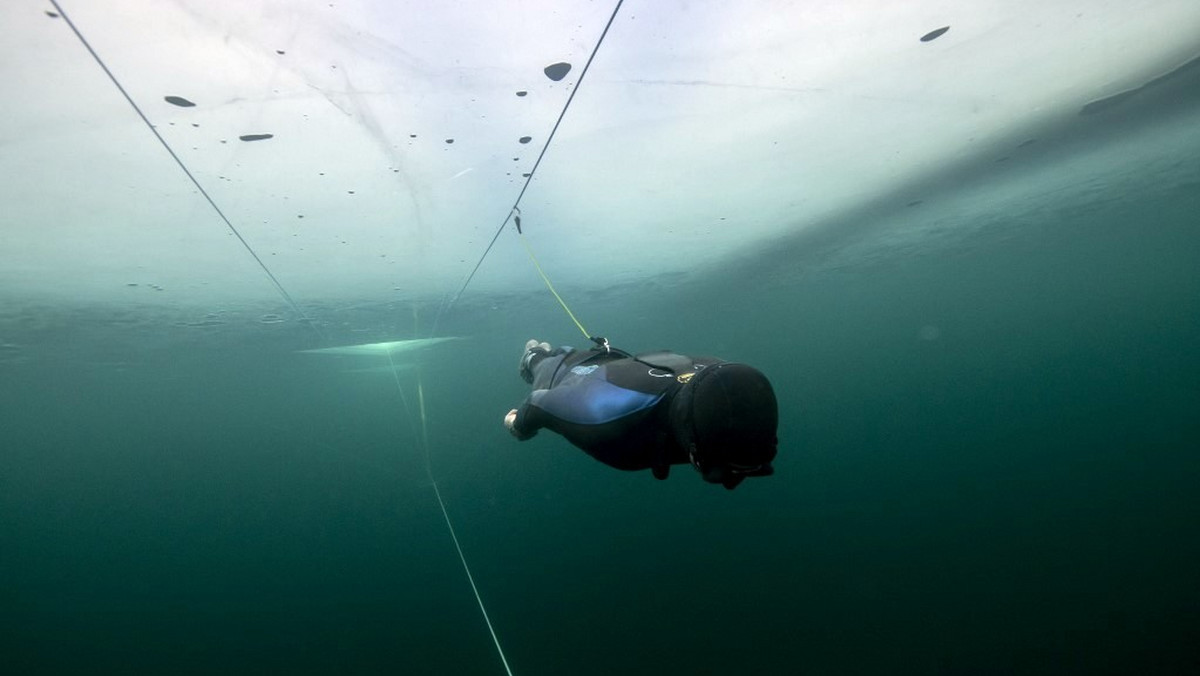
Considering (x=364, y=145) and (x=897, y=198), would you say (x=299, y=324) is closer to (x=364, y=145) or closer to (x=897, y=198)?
(x=364, y=145)

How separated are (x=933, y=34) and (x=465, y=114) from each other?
4.51 metres

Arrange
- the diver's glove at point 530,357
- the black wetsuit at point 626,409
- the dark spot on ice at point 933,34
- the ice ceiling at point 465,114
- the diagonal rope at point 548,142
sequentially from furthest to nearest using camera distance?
1. the diver's glove at point 530,357
2. the dark spot on ice at point 933,34
3. the diagonal rope at point 548,142
4. the ice ceiling at point 465,114
5. the black wetsuit at point 626,409

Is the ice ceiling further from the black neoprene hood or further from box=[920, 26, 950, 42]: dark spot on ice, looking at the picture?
the black neoprene hood

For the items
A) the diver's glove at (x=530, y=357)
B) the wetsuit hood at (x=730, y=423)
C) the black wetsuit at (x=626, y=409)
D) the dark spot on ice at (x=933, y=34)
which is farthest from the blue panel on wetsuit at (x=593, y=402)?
the dark spot on ice at (x=933, y=34)

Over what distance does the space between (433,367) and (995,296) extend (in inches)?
1849

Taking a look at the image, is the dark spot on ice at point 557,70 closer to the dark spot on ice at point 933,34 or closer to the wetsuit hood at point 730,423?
the wetsuit hood at point 730,423

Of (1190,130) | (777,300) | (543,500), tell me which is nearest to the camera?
(1190,130)

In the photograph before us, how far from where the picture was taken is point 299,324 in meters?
14.0

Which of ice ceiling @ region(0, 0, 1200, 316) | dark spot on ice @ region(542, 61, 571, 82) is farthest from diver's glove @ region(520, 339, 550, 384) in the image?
dark spot on ice @ region(542, 61, 571, 82)

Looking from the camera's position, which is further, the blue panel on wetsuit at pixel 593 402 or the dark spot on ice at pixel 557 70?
the dark spot on ice at pixel 557 70

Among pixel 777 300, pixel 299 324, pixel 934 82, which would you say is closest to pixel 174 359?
pixel 299 324

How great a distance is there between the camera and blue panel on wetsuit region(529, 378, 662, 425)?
262 cm

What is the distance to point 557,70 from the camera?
4008mm

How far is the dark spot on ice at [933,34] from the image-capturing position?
4.62 metres
